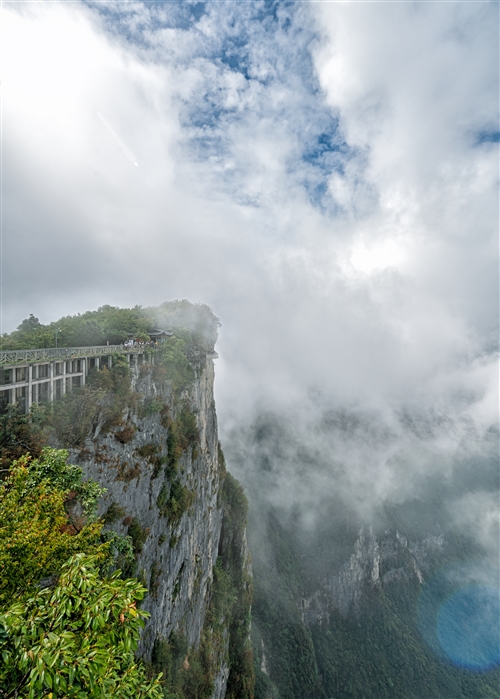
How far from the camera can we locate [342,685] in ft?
311

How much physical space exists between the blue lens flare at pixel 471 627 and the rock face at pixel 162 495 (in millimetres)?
145576

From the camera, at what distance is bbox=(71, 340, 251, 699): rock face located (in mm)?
20938

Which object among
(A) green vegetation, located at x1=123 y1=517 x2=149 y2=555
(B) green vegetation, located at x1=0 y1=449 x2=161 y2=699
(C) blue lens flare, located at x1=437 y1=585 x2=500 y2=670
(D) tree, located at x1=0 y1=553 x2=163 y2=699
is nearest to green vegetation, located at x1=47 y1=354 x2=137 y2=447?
(A) green vegetation, located at x1=123 y1=517 x2=149 y2=555

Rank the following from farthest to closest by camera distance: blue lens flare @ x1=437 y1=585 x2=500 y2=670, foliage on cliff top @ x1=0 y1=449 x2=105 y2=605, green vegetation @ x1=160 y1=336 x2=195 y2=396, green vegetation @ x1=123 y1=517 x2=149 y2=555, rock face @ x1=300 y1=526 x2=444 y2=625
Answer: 1. blue lens flare @ x1=437 y1=585 x2=500 y2=670
2. rock face @ x1=300 y1=526 x2=444 y2=625
3. green vegetation @ x1=160 y1=336 x2=195 y2=396
4. green vegetation @ x1=123 y1=517 x2=149 y2=555
5. foliage on cliff top @ x1=0 y1=449 x2=105 y2=605

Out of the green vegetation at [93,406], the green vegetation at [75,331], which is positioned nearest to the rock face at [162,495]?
the green vegetation at [93,406]

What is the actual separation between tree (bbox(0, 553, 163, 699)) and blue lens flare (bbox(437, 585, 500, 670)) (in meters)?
178

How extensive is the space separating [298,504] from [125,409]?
155 metres

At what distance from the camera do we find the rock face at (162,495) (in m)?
20.9

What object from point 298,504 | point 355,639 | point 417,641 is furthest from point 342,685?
point 298,504

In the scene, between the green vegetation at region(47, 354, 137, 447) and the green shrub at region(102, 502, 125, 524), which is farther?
the green shrub at region(102, 502, 125, 524)

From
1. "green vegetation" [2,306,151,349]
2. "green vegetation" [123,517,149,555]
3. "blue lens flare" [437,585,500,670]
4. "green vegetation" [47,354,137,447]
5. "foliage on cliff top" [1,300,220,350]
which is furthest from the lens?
"blue lens flare" [437,585,500,670]

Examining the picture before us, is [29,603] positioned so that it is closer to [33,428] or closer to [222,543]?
[33,428]

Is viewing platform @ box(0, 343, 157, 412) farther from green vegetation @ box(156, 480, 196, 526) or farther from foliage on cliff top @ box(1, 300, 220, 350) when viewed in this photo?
green vegetation @ box(156, 480, 196, 526)

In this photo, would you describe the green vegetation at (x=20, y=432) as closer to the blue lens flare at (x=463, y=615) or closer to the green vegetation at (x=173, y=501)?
the green vegetation at (x=173, y=501)
